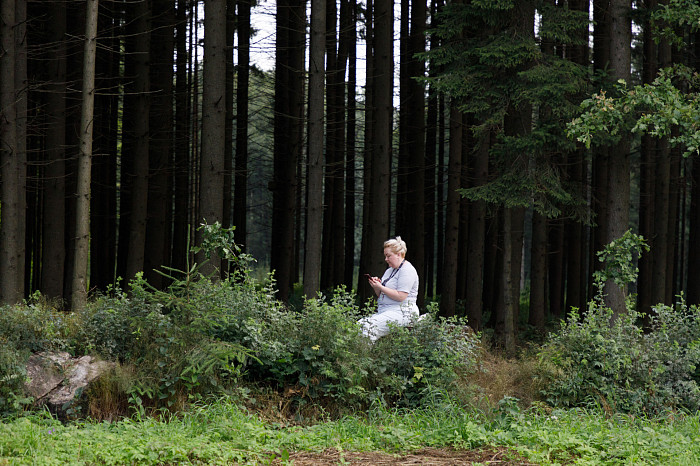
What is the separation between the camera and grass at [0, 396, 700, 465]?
513cm

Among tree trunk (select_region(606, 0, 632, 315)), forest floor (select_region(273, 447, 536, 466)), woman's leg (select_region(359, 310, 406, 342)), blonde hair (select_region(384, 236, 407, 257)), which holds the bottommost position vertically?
forest floor (select_region(273, 447, 536, 466))

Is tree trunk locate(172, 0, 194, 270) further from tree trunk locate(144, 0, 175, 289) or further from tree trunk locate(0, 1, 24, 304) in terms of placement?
tree trunk locate(0, 1, 24, 304)

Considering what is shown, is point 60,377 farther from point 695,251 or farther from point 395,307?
point 695,251

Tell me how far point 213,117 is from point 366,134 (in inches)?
399

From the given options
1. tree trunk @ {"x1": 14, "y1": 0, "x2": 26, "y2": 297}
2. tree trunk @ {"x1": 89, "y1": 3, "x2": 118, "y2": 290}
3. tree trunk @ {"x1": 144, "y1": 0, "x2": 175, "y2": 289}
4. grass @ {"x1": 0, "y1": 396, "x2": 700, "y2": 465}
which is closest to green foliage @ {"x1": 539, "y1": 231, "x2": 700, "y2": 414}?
grass @ {"x1": 0, "y1": 396, "x2": 700, "y2": 465}

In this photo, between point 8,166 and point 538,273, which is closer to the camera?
point 8,166

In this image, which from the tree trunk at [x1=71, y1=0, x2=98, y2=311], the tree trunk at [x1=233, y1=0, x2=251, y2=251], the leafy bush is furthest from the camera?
the tree trunk at [x1=233, y1=0, x2=251, y2=251]

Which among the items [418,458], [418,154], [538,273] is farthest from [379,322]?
[418,154]

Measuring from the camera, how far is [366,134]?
21141 mm

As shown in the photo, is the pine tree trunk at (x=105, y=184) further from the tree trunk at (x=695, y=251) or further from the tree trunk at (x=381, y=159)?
the tree trunk at (x=695, y=251)

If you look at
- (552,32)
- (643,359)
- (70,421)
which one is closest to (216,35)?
(552,32)

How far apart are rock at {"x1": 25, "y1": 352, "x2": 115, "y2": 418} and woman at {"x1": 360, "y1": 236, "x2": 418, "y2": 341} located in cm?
333

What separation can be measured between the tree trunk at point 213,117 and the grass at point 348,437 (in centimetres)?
540

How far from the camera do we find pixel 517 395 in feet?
26.0
